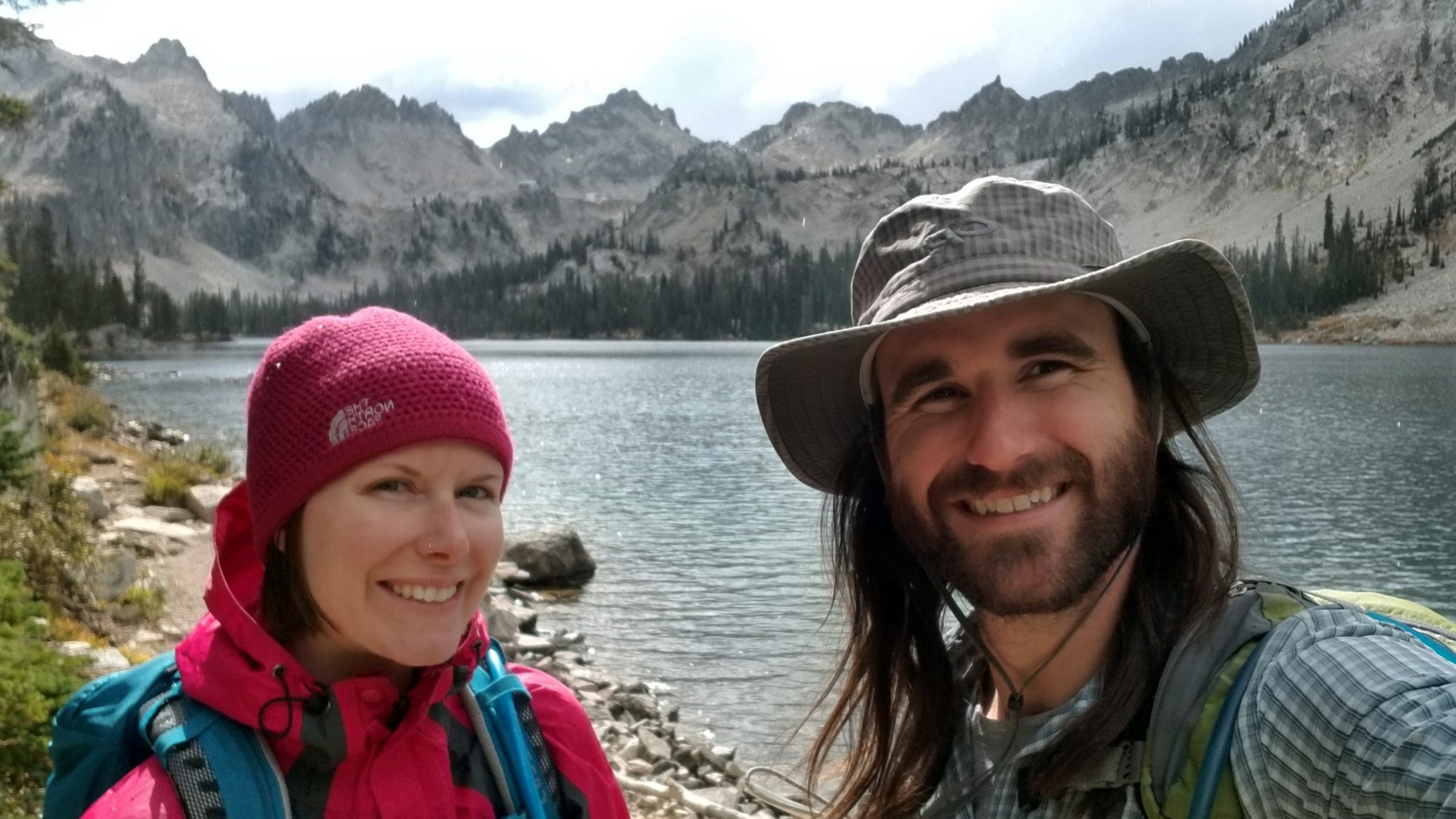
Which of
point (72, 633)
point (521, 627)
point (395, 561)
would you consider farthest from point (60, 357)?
point (395, 561)

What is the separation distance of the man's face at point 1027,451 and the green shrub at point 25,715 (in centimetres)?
325

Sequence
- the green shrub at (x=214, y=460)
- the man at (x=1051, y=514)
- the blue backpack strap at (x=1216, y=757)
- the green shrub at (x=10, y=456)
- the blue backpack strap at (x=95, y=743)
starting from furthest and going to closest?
the green shrub at (x=214, y=460)
the green shrub at (x=10, y=456)
the blue backpack strap at (x=95, y=743)
the man at (x=1051, y=514)
the blue backpack strap at (x=1216, y=757)

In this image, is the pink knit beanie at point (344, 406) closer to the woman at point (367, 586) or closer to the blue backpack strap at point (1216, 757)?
the woman at point (367, 586)

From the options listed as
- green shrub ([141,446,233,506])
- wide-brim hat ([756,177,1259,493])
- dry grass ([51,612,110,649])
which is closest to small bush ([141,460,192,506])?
green shrub ([141,446,233,506])

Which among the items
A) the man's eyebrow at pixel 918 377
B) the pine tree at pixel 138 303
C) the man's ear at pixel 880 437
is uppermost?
the pine tree at pixel 138 303

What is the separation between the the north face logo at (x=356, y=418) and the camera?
2.25 meters

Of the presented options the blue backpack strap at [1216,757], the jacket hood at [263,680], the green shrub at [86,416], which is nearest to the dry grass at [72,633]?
the jacket hood at [263,680]

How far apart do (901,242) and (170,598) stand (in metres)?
9.05

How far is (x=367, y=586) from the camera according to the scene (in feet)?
7.31

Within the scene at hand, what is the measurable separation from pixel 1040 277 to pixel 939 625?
1.04 metres

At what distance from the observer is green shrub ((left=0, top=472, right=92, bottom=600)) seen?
7.88 m

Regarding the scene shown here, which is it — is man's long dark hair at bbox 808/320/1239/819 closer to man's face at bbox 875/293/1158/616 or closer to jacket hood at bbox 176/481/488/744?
man's face at bbox 875/293/1158/616

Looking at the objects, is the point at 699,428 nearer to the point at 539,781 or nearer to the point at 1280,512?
the point at 1280,512

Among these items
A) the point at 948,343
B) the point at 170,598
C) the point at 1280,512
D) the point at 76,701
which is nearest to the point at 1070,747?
the point at 948,343
